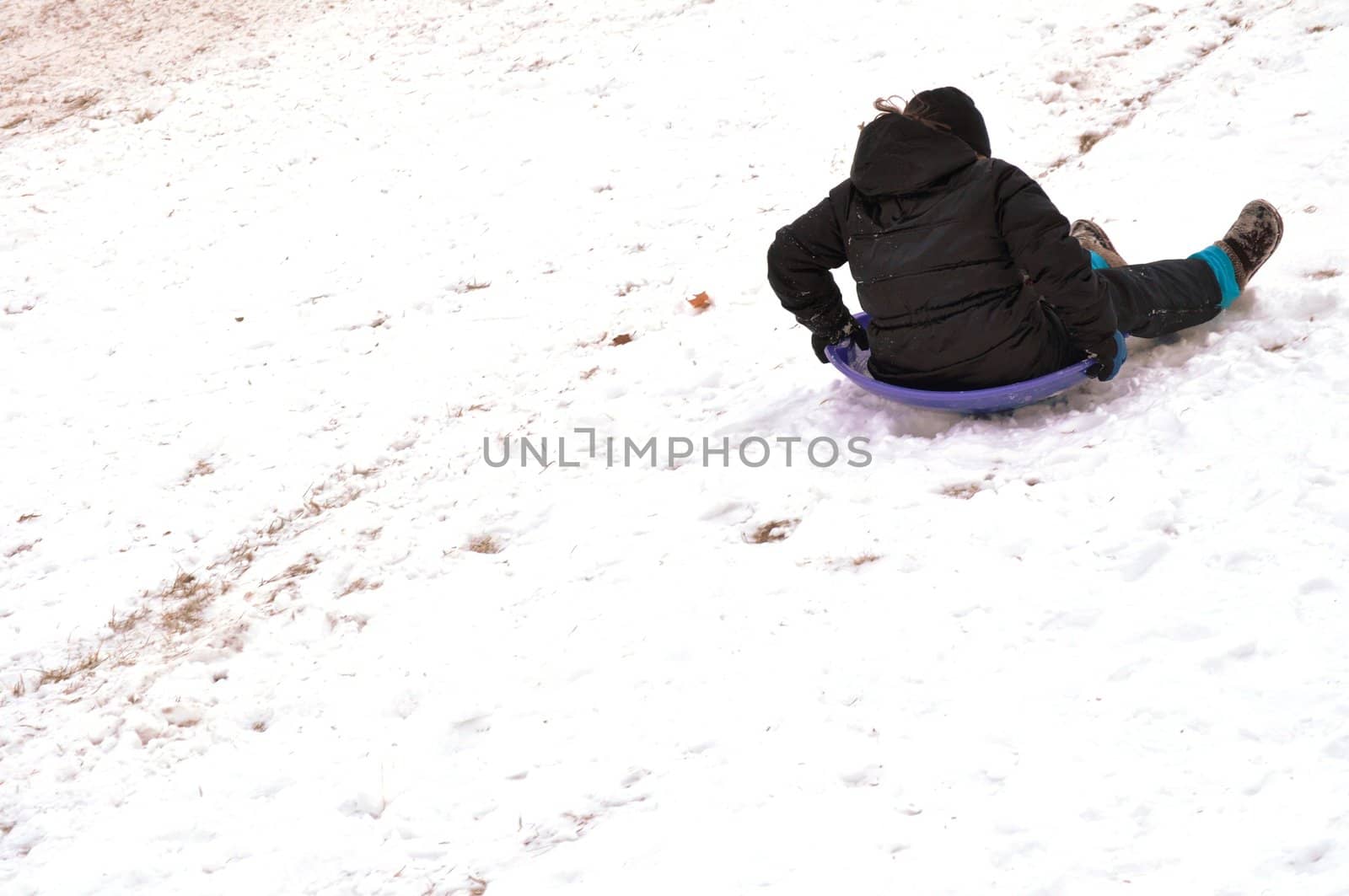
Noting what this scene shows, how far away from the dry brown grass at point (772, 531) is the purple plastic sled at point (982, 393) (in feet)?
2.63

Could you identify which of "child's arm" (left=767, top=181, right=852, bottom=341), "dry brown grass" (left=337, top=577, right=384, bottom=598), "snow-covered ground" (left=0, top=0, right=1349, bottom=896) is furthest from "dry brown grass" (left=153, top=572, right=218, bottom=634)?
"child's arm" (left=767, top=181, right=852, bottom=341)

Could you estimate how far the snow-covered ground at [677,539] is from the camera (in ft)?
10.5

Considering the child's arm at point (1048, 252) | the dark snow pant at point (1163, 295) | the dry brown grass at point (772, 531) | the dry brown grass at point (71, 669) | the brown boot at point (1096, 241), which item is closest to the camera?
the child's arm at point (1048, 252)

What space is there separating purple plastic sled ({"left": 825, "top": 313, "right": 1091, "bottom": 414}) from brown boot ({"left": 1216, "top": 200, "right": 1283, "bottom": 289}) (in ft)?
3.37

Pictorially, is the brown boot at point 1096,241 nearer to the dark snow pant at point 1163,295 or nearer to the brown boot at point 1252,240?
the dark snow pant at point 1163,295

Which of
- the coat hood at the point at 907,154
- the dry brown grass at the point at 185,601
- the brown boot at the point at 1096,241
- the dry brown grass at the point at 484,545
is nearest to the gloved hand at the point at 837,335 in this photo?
the coat hood at the point at 907,154

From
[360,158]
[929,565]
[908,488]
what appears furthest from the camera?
[360,158]

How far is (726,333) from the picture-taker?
6.46m

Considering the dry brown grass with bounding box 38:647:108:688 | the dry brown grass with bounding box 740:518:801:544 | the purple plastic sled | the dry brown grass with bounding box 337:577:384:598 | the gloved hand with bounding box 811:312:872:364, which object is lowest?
the dry brown grass with bounding box 38:647:108:688

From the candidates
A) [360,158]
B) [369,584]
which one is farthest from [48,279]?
[369,584]

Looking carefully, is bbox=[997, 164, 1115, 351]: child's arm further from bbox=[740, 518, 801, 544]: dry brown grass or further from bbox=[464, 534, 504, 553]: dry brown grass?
bbox=[464, 534, 504, 553]: dry brown grass

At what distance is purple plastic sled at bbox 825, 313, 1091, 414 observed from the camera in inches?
177

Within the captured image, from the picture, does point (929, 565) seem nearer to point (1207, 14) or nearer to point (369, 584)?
point (369, 584)

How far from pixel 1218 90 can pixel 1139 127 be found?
0.64 meters
